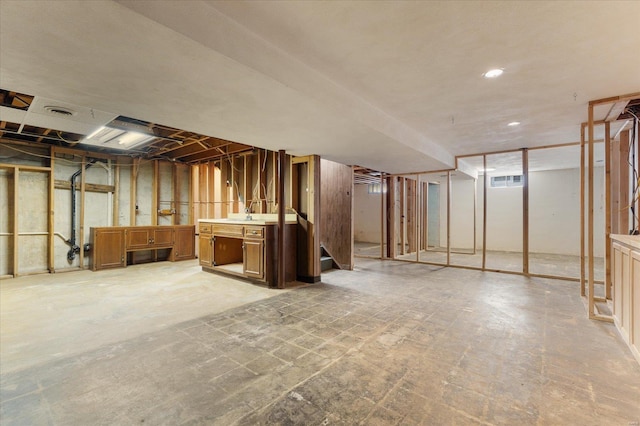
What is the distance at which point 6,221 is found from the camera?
501 cm

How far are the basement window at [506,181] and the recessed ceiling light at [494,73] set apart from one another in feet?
23.7

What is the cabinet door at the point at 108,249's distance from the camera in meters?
5.54

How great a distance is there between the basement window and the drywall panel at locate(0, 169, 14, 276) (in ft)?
37.9

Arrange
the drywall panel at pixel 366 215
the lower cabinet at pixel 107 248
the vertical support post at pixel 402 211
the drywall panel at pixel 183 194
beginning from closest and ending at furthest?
the lower cabinet at pixel 107 248, the drywall panel at pixel 183 194, the vertical support post at pixel 402 211, the drywall panel at pixel 366 215

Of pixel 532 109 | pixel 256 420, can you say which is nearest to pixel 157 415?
pixel 256 420

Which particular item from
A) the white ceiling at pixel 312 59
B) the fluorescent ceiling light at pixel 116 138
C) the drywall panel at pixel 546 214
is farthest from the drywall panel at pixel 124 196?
the drywall panel at pixel 546 214

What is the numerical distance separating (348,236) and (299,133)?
2981 millimetres

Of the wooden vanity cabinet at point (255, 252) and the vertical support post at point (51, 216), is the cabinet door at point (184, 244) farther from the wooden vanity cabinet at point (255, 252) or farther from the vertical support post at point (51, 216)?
the wooden vanity cabinet at point (255, 252)

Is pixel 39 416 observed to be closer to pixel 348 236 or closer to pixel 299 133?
pixel 299 133

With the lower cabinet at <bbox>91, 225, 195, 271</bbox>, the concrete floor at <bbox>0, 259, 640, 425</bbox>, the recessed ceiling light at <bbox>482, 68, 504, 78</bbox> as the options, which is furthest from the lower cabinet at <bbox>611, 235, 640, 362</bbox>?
the lower cabinet at <bbox>91, 225, 195, 271</bbox>

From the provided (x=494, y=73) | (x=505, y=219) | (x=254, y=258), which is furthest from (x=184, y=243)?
(x=505, y=219)

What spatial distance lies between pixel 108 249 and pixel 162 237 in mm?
1020

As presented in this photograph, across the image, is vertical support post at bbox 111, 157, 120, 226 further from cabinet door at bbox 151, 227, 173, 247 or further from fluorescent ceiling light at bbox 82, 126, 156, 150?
fluorescent ceiling light at bbox 82, 126, 156, 150

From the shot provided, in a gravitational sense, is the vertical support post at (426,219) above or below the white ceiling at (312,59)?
below
